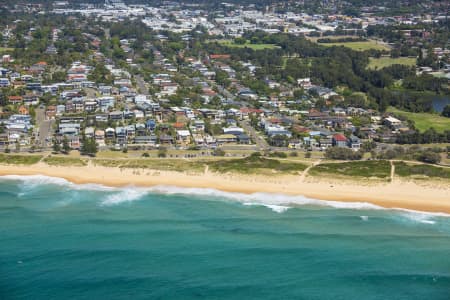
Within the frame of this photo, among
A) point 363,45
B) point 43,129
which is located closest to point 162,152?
point 43,129

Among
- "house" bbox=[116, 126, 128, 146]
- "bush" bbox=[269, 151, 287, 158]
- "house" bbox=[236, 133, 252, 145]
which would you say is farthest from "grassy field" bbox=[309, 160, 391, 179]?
"house" bbox=[116, 126, 128, 146]

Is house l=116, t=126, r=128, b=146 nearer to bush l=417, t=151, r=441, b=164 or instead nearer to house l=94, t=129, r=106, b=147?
house l=94, t=129, r=106, b=147

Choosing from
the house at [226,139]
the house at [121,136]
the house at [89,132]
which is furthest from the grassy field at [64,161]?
the house at [226,139]

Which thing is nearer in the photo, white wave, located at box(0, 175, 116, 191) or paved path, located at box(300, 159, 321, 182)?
white wave, located at box(0, 175, 116, 191)

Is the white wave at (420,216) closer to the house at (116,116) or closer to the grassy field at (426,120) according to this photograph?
the grassy field at (426,120)

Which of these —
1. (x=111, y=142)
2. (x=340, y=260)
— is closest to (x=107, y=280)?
(x=340, y=260)
